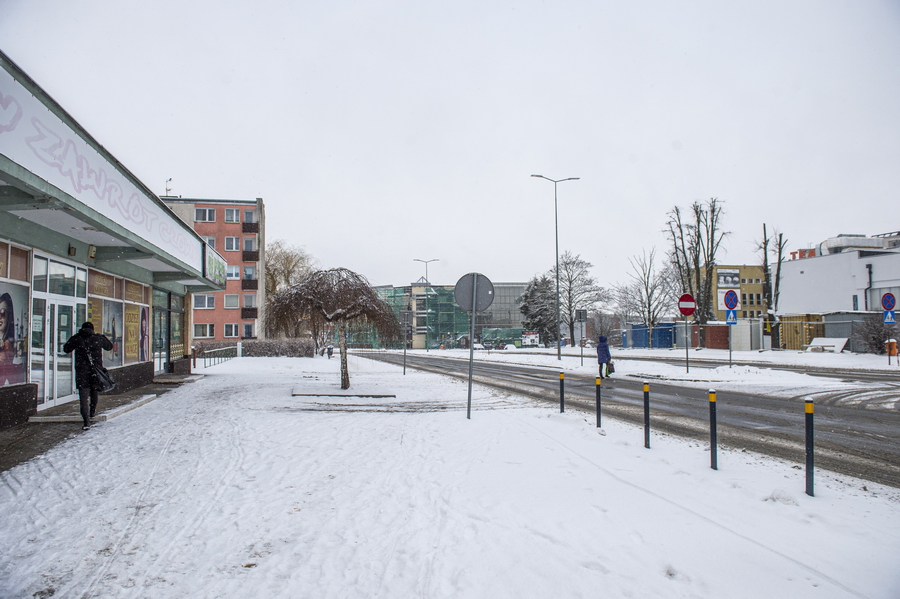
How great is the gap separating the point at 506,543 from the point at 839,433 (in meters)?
7.06

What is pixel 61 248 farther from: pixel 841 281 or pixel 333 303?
pixel 841 281

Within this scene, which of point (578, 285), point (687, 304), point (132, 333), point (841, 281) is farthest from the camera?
point (578, 285)

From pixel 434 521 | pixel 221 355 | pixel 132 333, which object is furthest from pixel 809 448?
pixel 221 355

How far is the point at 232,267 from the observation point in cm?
4784

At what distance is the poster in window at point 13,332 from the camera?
8.46 meters

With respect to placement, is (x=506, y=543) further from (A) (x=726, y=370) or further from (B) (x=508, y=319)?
(B) (x=508, y=319)

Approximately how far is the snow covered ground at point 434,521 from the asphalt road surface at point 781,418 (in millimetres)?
860

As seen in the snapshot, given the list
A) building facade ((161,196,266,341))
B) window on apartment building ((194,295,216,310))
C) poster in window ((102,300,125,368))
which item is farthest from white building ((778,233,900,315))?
window on apartment building ((194,295,216,310))

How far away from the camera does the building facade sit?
47.7m

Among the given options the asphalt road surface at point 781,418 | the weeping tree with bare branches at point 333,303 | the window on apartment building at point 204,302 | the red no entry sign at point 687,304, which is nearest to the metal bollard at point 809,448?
the asphalt road surface at point 781,418

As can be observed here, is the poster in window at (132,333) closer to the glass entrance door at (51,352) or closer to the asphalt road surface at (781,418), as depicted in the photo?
the glass entrance door at (51,352)

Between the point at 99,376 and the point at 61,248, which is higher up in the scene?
the point at 61,248

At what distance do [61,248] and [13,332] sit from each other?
7.55ft

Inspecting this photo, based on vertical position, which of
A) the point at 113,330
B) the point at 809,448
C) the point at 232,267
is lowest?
the point at 809,448
